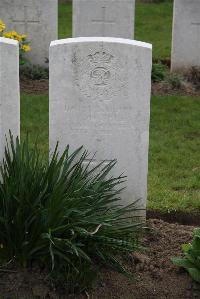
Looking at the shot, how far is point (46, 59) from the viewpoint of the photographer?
10.7 m

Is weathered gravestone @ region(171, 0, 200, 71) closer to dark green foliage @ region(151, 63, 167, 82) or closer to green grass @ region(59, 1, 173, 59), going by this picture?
dark green foliage @ region(151, 63, 167, 82)

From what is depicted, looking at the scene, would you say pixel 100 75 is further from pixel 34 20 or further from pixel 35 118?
pixel 34 20

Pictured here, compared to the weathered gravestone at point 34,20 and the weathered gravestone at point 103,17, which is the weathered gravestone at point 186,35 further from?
the weathered gravestone at point 34,20

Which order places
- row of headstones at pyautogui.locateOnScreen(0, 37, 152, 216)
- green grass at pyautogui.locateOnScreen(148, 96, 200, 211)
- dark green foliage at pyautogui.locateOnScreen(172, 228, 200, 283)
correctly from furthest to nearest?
green grass at pyautogui.locateOnScreen(148, 96, 200, 211) → row of headstones at pyautogui.locateOnScreen(0, 37, 152, 216) → dark green foliage at pyautogui.locateOnScreen(172, 228, 200, 283)

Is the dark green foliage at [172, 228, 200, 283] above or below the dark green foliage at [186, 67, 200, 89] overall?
below

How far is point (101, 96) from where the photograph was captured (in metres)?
4.72

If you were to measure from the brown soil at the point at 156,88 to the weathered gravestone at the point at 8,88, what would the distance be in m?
5.05

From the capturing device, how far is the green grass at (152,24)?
1375 cm

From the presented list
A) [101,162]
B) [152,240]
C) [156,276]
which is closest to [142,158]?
[101,162]

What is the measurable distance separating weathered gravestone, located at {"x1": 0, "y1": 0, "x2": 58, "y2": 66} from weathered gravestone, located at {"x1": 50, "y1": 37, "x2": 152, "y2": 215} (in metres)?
5.95

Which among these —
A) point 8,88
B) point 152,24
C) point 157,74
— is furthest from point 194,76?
point 8,88

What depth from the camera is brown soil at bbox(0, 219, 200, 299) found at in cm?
413

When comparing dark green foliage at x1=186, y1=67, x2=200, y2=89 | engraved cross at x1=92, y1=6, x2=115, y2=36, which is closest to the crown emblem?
dark green foliage at x1=186, y1=67, x2=200, y2=89

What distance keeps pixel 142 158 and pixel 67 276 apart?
45.8 inches
